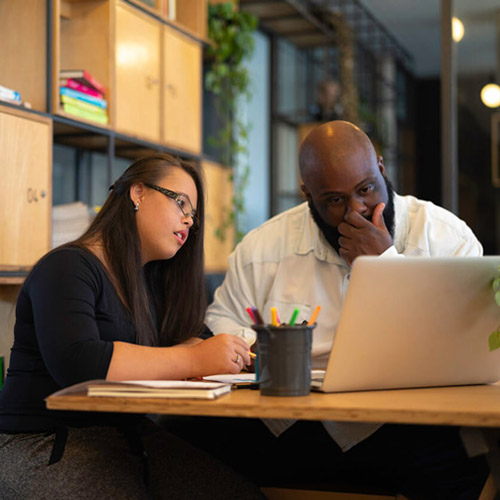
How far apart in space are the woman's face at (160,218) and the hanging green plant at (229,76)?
9.26 feet

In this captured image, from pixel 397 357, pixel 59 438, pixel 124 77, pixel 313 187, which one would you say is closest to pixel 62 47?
pixel 124 77

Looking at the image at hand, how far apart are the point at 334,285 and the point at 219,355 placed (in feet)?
2.58

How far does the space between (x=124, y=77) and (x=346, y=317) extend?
106 inches

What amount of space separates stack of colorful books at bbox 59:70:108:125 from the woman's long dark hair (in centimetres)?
142

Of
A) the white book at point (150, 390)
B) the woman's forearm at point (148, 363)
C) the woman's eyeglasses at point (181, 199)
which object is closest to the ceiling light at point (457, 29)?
the woman's eyeglasses at point (181, 199)

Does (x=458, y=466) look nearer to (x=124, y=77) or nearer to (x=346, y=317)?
(x=346, y=317)

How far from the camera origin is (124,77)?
3.63 metres

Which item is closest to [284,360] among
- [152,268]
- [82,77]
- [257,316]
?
[257,316]

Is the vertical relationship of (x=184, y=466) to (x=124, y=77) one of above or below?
below

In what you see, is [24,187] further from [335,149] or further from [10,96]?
[335,149]

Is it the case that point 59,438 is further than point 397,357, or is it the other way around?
point 59,438

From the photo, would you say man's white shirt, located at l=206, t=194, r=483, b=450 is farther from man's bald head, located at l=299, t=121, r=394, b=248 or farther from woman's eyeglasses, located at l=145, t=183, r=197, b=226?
woman's eyeglasses, located at l=145, t=183, r=197, b=226

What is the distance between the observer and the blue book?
3139mm

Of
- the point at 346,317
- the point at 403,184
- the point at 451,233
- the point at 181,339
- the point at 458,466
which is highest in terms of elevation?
the point at 403,184
